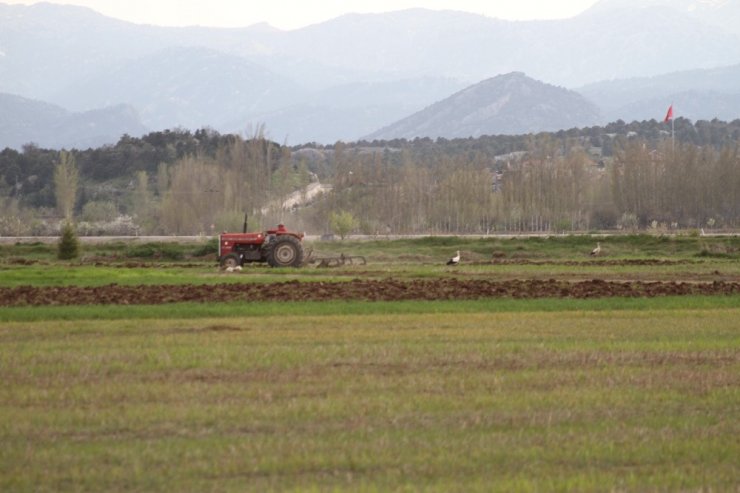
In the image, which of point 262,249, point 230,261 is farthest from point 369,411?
point 262,249

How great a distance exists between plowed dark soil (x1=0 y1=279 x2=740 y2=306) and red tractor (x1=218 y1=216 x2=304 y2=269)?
12031 mm

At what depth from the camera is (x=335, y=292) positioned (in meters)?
31.2

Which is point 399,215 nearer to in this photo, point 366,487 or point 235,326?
point 235,326

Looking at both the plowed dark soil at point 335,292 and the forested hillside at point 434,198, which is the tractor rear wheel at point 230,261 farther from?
the forested hillside at point 434,198

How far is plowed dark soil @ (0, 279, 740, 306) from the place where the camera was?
2923 cm

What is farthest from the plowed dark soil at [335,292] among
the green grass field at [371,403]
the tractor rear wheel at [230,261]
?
the tractor rear wheel at [230,261]

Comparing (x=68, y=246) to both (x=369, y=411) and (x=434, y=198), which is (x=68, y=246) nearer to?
(x=434, y=198)

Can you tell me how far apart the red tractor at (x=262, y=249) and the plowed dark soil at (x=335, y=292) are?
12.0 metres

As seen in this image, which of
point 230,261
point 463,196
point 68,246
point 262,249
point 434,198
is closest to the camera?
point 230,261

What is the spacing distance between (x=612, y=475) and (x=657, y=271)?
115 ft

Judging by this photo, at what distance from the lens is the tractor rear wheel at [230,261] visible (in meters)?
46.5

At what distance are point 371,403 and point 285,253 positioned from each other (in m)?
33.3

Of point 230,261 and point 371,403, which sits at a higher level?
point 230,261

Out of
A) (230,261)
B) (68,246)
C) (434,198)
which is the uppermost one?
(434,198)
